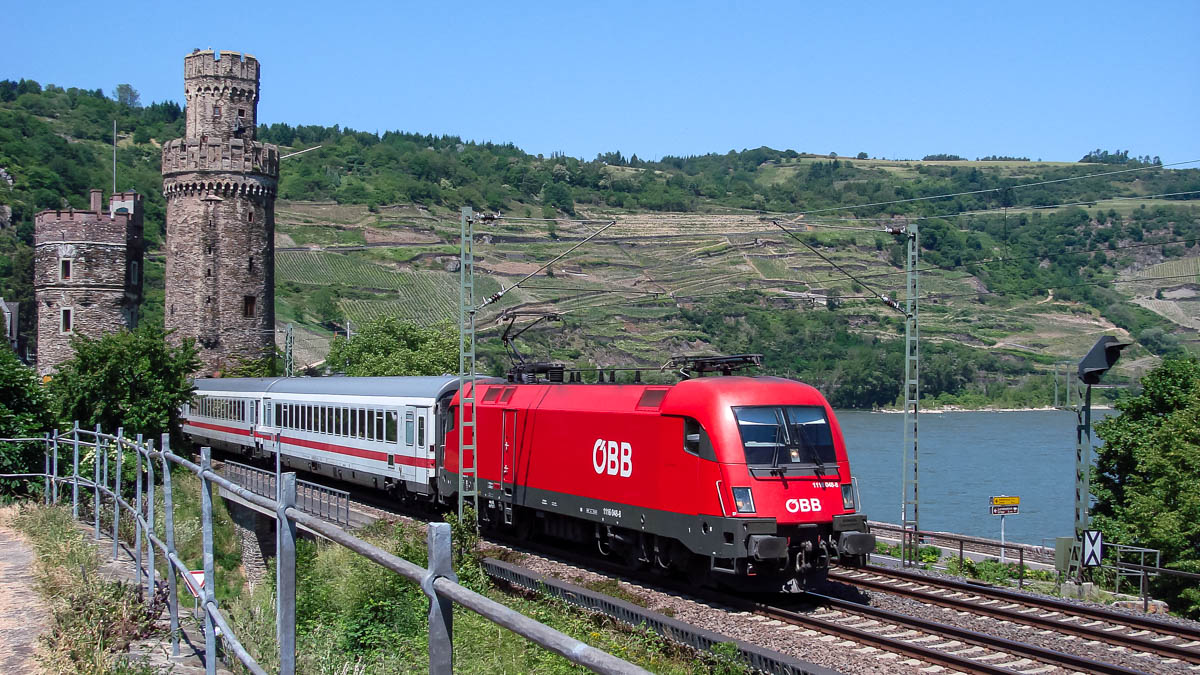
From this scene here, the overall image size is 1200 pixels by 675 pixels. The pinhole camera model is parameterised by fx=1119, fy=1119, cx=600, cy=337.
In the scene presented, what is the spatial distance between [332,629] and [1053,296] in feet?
561

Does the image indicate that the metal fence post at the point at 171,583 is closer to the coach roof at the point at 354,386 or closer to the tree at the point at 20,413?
the tree at the point at 20,413

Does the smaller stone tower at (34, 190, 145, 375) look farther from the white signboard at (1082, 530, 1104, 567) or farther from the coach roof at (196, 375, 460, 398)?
the white signboard at (1082, 530, 1104, 567)

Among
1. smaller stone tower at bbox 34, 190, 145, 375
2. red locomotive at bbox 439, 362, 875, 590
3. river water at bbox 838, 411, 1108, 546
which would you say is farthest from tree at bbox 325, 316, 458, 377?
red locomotive at bbox 439, 362, 875, 590

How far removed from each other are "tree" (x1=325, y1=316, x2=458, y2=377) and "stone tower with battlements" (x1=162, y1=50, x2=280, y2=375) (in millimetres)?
10528

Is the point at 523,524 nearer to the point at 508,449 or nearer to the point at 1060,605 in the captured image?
the point at 508,449

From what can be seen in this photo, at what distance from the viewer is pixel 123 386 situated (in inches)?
Result: 1713

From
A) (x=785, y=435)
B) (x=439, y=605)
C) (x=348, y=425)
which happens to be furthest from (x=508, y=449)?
(x=439, y=605)

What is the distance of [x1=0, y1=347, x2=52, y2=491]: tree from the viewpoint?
949 inches

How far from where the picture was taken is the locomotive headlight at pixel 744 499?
52.9 feet

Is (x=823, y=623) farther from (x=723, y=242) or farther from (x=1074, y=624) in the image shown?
(x=723, y=242)

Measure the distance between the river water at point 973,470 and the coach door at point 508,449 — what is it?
75.4 ft

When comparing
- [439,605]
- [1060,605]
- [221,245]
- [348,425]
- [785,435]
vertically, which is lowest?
[1060,605]

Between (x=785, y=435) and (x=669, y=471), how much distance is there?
1.91m

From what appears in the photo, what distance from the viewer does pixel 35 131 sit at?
18675 cm
